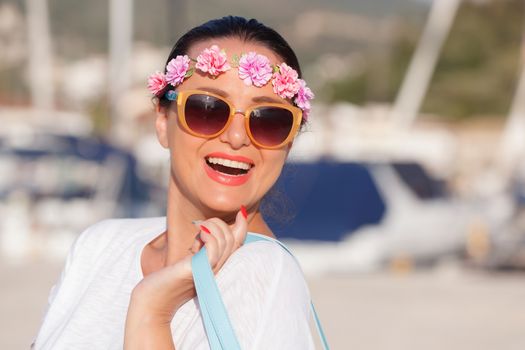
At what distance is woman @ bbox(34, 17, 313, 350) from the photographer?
198cm

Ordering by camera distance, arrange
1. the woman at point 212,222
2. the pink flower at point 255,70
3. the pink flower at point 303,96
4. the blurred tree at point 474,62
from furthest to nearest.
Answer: the blurred tree at point 474,62, the pink flower at point 303,96, the pink flower at point 255,70, the woman at point 212,222

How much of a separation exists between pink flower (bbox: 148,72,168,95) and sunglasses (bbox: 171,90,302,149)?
112mm

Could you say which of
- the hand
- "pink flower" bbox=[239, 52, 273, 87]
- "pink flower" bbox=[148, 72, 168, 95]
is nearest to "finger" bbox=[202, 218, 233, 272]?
the hand

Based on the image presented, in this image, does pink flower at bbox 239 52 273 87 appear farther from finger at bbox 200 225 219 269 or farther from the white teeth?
finger at bbox 200 225 219 269

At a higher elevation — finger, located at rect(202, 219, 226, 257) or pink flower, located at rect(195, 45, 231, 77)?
pink flower, located at rect(195, 45, 231, 77)

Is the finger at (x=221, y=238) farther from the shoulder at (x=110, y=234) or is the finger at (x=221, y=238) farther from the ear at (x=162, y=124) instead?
the shoulder at (x=110, y=234)

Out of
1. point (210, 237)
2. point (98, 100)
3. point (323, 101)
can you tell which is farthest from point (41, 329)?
point (323, 101)

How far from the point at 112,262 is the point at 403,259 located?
1340 centimetres

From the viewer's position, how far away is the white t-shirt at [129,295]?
194 centimetres

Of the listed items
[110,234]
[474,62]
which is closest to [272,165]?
[110,234]

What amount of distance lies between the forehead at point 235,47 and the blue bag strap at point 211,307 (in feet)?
1.37

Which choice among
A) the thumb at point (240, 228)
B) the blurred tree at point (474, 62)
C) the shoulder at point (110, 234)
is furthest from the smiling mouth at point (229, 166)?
the blurred tree at point (474, 62)

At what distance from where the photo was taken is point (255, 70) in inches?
82.5

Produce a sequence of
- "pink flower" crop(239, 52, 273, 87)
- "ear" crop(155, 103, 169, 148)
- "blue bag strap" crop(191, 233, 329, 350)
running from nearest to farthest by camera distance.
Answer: "blue bag strap" crop(191, 233, 329, 350) < "pink flower" crop(239, 52, 273, 87) < "ear" crop(155, 103, 169, 148)
